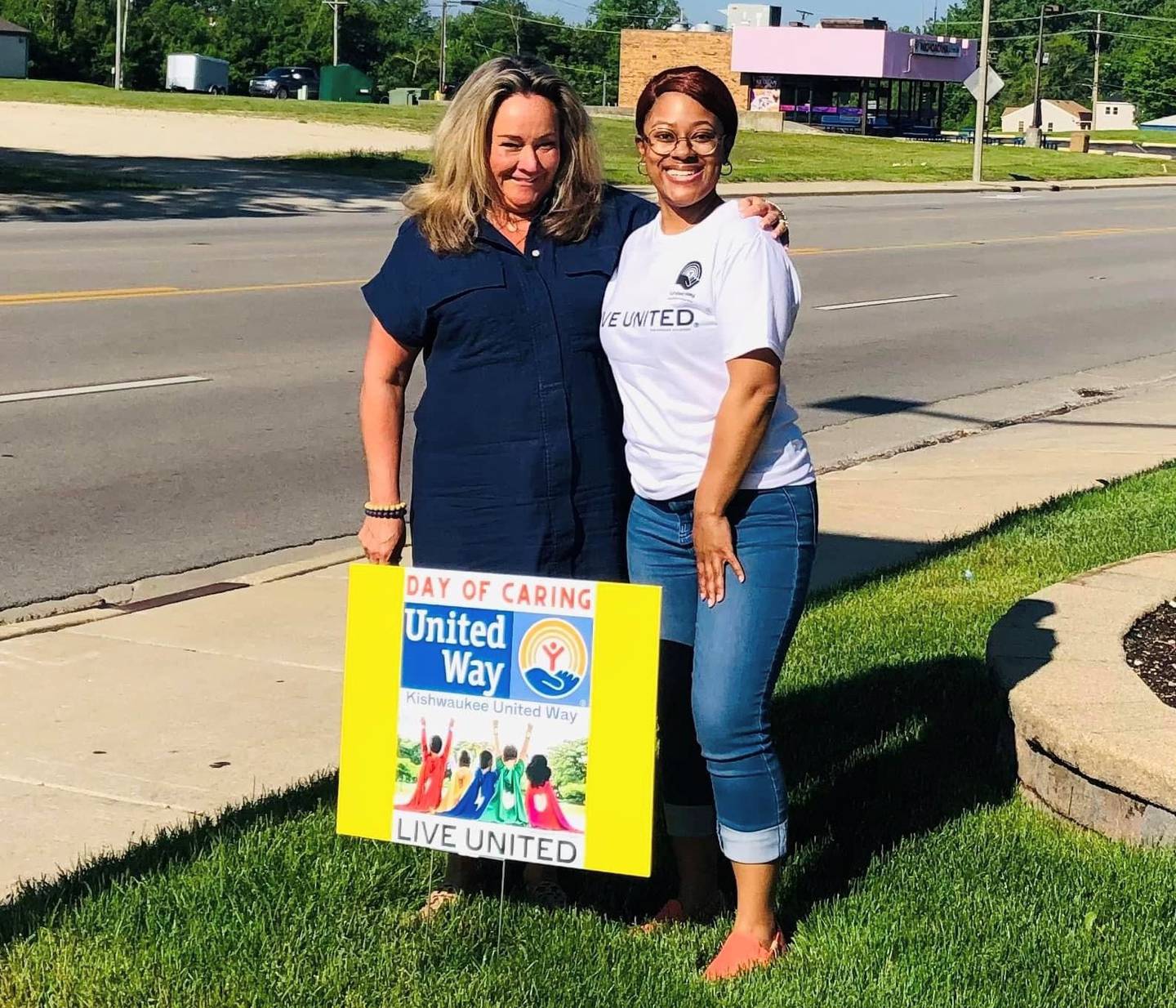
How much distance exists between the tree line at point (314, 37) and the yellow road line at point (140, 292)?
34869 mm

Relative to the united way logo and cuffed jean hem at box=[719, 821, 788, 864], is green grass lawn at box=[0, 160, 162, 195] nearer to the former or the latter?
the united way logo

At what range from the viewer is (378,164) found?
1271 inches

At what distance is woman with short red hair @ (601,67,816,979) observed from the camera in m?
3.32

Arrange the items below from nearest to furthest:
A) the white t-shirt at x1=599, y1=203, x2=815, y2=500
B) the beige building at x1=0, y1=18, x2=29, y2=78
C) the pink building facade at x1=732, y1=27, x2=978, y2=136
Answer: the white t-shirt at x1=599, y1=203, x2=815, y2=500
the beige building at x1=0, y1=18, x2=29, y2=78
the pink building facade at x1=732, y1=27, x2=978, y2=136

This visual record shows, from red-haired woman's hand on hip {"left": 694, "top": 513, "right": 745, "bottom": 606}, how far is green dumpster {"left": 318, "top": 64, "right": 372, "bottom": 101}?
74.2 metres

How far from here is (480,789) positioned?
3.51 m

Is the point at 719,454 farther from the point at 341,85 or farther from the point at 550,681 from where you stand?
the point at 341,85

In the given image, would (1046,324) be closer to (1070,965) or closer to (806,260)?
(806,260)

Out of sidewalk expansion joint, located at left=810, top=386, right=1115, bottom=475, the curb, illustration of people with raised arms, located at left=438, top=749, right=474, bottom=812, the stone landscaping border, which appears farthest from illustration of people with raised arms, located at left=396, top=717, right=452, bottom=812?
sidewalk expansion joint, located at left=810, top=386, right=1115, bottom=475

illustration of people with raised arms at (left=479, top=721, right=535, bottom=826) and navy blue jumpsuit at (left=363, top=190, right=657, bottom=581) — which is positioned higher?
navy blue jumpsuit at (left=363, top=190, right=657, bottom=581)

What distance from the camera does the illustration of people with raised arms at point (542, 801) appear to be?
136 inches

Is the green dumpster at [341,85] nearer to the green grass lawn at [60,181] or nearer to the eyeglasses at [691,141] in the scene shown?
the green grass lawn at [60,181]

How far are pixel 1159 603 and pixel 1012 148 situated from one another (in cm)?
5842

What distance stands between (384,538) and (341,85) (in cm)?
7448
